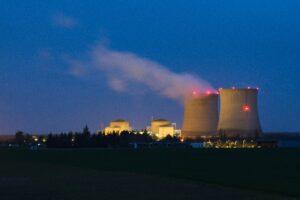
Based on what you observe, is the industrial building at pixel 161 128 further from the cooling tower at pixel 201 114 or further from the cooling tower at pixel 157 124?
the cooling tower at pixel 201 114

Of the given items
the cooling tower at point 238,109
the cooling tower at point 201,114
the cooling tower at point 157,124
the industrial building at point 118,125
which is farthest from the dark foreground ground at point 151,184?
the cooling tower at point 157,124

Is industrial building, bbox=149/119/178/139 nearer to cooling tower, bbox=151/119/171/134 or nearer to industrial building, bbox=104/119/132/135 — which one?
cooling tower, bbox=151/119/171/134

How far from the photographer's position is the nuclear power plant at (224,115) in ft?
189

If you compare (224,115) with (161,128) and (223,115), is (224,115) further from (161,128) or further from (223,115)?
(161,128)

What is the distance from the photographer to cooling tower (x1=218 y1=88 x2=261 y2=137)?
57188 millimetres

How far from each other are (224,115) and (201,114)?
6191mm

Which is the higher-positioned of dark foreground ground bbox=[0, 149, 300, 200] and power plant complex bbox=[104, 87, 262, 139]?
power plant complex bbox=[104, 87, 262, 139]

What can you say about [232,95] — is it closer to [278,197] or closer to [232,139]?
[232,139]

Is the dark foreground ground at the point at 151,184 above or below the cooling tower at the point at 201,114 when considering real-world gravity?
below

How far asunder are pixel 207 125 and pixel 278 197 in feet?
160

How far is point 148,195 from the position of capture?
16359 mm

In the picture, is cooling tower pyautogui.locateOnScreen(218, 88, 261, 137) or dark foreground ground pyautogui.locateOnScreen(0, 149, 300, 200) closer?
dark foreground ground pyautogui.locateOnScreen(0, 149, 300, 200)

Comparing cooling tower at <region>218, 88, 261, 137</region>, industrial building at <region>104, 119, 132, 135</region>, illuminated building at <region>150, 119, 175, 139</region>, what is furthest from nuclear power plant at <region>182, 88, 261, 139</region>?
industrial building at <region>104, 119, 132, 135</region>

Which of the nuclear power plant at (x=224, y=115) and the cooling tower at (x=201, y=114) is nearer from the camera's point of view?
the nuclear power plant at (x=224, y=115)
